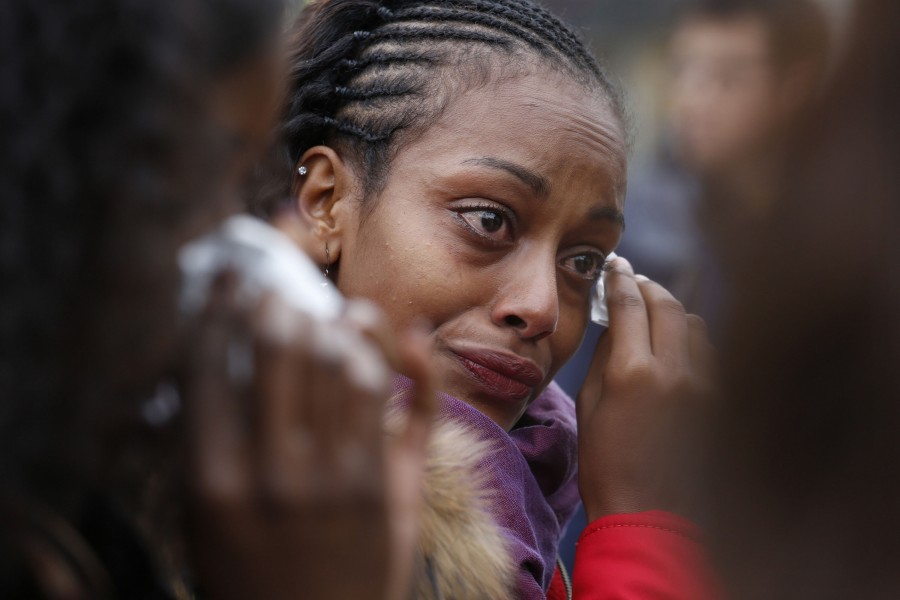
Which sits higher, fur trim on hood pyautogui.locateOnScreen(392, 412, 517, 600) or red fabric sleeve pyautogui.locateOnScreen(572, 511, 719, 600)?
fur trim on hood pyautogui.locateOnScreen(392, 412, 517, 600)

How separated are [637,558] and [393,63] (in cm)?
103

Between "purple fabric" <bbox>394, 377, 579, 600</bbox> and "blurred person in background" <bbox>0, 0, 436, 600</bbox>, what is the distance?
1.99 feet

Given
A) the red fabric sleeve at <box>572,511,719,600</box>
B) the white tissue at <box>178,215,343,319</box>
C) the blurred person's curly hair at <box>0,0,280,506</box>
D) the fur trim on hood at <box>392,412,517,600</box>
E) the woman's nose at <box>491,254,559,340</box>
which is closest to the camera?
the blurred person's curly hair at <box>0,0,280,506</box>

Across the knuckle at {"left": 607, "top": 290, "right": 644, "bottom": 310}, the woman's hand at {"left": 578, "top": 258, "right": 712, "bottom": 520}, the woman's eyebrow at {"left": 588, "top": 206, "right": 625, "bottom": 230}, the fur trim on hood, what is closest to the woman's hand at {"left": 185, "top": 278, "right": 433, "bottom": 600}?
the fur trim on hood

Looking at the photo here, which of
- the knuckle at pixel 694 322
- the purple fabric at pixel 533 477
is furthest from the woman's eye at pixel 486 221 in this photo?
the knuckle at pixel 694 322

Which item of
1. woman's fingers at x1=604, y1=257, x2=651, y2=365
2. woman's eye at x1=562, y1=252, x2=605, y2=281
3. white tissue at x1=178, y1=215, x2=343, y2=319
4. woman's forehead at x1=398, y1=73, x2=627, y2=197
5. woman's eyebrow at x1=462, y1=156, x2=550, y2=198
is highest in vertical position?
white tissue at x1=178, y1=215, x2=343, y2=319

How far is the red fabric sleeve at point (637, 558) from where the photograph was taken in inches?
60.0

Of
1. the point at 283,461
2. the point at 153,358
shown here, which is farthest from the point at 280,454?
the point at 153,358

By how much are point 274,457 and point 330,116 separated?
1201 millimetres

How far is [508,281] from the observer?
1.75 meters

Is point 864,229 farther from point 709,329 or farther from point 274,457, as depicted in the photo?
point 274,457

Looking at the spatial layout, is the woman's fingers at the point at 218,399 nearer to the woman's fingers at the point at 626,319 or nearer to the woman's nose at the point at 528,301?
the woman's nose at the point at 528,301

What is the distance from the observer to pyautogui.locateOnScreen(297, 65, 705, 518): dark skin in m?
1.73

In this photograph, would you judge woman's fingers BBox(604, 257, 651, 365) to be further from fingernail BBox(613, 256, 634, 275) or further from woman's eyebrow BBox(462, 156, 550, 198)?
woman's eyebrow BBox(462, 156, 550, 198)
